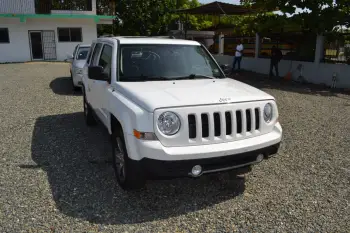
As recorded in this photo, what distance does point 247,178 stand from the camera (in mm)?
4289

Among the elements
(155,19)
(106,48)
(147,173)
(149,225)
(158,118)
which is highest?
(155,19)

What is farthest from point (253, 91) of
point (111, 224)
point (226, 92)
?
point (111, 224)

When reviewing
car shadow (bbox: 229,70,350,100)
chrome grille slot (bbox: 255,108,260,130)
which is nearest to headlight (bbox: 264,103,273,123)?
chrome grille slot (bbox: 255,108,260,130)

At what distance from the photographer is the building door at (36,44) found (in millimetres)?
23641

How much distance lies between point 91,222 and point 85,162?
164 cm

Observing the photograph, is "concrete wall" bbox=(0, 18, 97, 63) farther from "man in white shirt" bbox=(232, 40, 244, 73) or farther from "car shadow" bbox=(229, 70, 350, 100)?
"car shadow" bbox=(229, 70, 350, 100)

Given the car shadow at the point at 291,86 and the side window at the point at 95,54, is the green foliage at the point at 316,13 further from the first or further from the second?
the side window at the point at 95,54

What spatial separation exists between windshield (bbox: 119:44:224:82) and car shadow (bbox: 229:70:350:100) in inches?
312

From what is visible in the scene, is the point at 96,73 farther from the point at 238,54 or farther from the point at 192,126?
the point at 238,54

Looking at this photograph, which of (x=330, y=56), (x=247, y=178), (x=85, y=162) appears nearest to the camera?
(x=247, y=178)

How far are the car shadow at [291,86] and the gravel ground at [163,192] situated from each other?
565cm

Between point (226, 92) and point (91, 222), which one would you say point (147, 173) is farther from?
point (226, 92)

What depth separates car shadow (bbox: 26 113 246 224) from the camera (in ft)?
11.3

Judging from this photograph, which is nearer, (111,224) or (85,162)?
(111,224)
